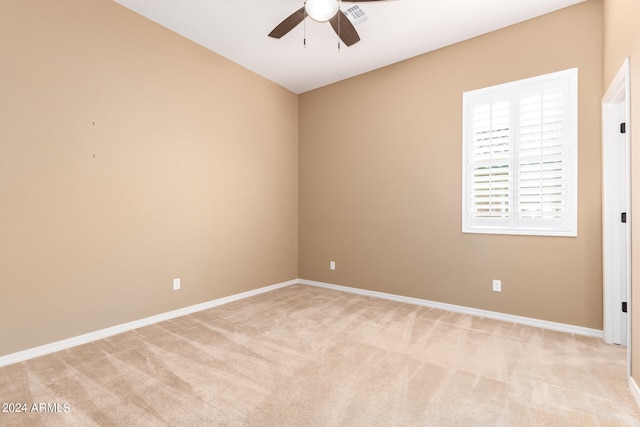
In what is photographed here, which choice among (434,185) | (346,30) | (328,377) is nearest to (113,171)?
(346,30)

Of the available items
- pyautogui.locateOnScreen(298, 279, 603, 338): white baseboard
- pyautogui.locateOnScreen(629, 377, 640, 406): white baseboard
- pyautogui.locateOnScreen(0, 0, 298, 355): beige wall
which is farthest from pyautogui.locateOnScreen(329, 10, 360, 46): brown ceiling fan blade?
pyautogui.locateOnScreen(629, 377, 640, 406): white baseboard

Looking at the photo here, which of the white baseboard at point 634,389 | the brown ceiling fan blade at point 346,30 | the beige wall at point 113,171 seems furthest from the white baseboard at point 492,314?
the brown ceiling fan blade at point 346,30

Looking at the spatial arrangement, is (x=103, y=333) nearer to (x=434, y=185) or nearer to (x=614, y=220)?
(x=434, y=185)

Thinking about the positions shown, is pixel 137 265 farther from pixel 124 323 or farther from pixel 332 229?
pixel 332 229

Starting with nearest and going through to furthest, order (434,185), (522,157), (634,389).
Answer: (634,389) → (522,157) → (434,185)

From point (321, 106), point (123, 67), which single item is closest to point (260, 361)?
point (123, 67)

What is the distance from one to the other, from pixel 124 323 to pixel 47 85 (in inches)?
87.9

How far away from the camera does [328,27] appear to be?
10.4 feet

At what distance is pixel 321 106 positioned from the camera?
4781 millimetres

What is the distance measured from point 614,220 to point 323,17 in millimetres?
3026

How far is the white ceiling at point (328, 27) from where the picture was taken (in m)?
2.88

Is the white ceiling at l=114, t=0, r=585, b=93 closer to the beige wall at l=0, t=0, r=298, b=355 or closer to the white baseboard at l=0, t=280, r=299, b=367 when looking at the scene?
the beige wall at l=0, t=0, r=298, b=355

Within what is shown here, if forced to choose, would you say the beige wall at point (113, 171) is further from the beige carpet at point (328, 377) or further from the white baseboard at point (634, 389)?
the white baseboard at point (634, 389)

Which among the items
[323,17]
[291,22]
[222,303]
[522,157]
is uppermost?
[291,22]
